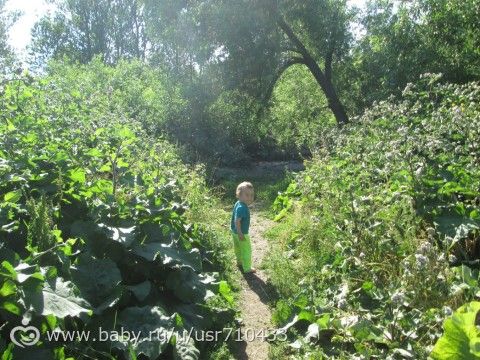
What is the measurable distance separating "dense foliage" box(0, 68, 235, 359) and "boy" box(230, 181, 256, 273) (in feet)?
1.15

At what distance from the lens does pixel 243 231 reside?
5.76 meters

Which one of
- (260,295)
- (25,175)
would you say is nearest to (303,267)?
(260,295)

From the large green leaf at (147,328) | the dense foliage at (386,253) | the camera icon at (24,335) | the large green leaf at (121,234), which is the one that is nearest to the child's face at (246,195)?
the dense foliage at (386,253)

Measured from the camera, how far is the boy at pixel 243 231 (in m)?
5.71

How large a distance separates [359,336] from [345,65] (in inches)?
609

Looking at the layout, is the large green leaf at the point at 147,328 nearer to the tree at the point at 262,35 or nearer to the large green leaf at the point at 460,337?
the large green leaf at the point at 460,337

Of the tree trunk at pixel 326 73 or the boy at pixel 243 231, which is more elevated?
the tree trunk at pixel 326 73

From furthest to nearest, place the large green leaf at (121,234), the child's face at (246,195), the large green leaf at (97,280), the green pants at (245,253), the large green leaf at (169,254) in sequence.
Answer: the child's face at (246,195), the green pants at (245,253), the large green leaf at (169,254), the large green leaf at (121,234), the large green leaf at (97,280)

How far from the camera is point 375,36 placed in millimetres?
14992

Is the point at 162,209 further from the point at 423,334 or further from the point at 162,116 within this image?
the point at 162,116

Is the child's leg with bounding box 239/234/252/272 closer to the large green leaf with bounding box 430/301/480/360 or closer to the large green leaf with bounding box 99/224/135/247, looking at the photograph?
the large green leaf with bounding box 99/224/135/247

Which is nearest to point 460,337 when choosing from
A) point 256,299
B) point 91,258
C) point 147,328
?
point 147,328

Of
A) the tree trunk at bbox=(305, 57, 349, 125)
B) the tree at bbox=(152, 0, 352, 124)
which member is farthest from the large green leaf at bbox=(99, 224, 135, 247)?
the tree trunk at bbox=(305, 57, 349, 125)

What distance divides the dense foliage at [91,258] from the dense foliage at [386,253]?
91cm
